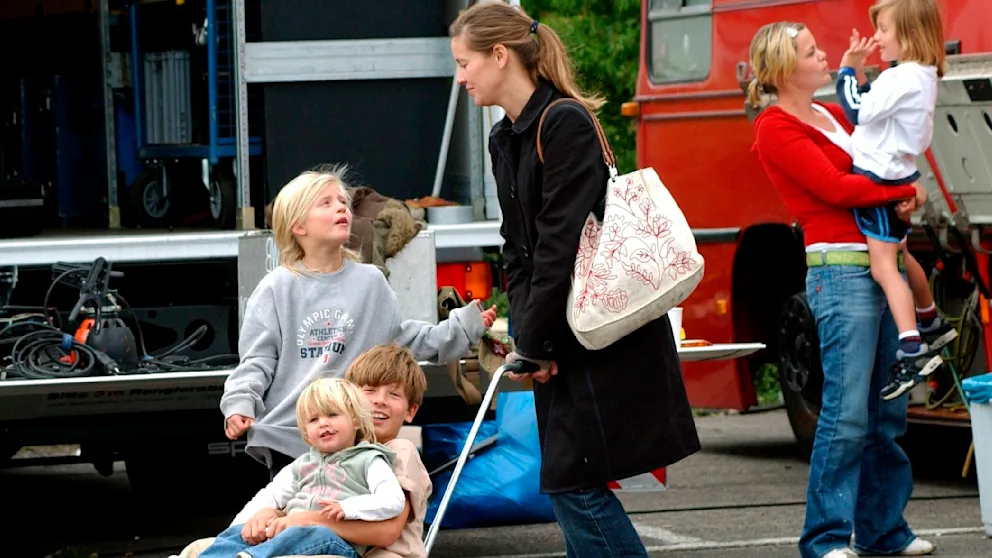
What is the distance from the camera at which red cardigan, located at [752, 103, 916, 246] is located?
6.19m

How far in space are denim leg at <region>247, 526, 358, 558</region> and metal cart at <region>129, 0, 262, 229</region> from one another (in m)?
3.63

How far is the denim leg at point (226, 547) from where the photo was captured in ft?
15.2

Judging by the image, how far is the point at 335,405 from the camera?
189 inches

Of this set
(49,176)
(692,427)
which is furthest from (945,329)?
(49,176)

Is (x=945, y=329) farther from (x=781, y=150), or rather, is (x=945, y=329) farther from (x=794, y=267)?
(x=794, y=267)

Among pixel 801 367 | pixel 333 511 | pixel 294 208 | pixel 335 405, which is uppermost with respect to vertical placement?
pixel 294 208

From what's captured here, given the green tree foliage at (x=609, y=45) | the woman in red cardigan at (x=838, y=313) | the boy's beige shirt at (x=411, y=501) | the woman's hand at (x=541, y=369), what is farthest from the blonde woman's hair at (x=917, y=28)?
the green tree foliage at (x=609, y=45)

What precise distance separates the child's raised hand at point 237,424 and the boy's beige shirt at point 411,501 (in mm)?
447

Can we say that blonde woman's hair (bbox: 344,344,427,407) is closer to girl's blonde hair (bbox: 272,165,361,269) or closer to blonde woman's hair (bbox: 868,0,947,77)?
girl's blonde hair (bbox: 272,165,361,269)

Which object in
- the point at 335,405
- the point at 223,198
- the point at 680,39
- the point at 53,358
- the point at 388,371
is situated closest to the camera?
the point at 335,405

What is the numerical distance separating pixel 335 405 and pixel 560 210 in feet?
2.44

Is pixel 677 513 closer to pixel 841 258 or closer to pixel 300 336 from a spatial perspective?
pixel 841 258

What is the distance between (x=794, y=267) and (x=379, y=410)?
4395 millimetres

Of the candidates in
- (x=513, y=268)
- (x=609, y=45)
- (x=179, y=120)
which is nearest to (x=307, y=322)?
(x=513, y=268)
